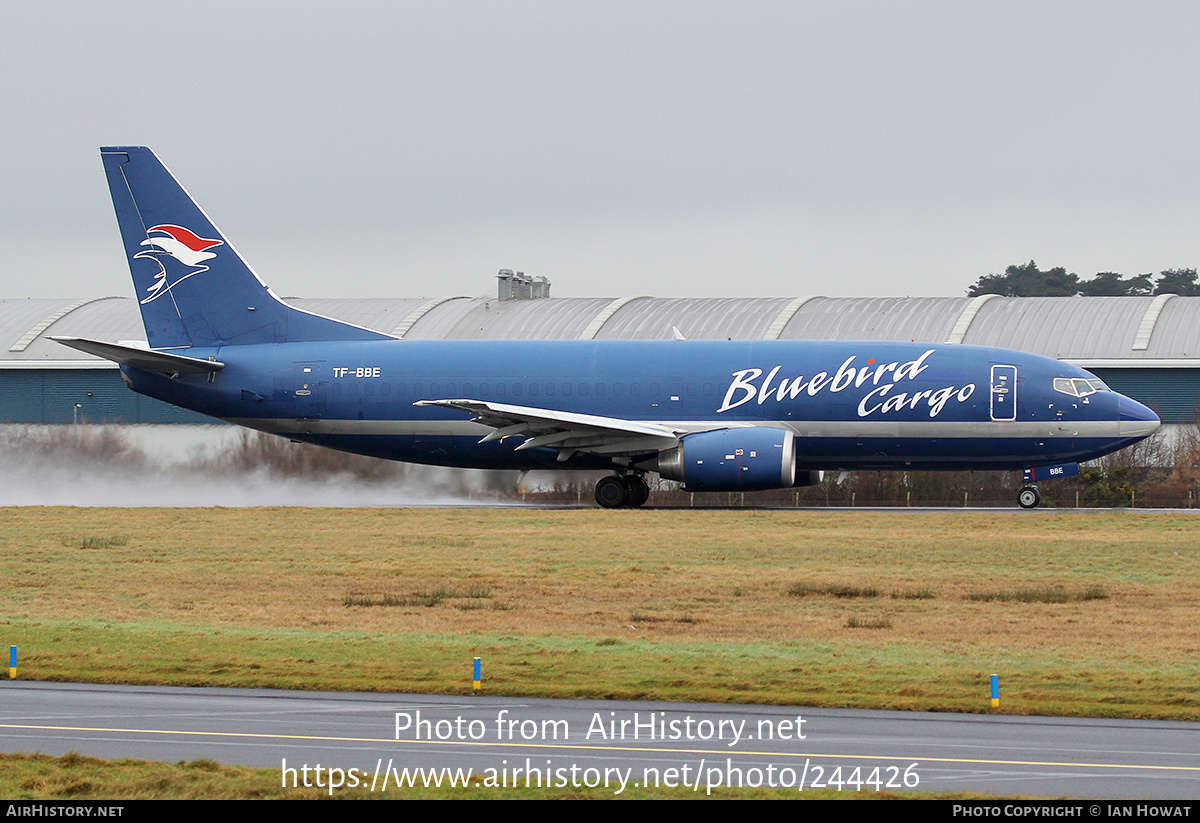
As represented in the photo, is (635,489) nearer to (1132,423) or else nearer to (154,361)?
(1132,423)

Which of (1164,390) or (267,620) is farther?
(1164,390)

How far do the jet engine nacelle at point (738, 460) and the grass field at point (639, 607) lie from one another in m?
1.79

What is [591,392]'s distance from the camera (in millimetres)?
39062

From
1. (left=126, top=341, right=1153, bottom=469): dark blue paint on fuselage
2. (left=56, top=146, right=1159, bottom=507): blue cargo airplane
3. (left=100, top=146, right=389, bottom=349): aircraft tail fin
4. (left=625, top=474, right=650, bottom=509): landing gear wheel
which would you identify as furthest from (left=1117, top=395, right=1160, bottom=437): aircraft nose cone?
(left=100, top=146, right=389, bottom=349): aircraft tail fin

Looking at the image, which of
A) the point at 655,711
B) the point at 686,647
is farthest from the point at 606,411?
the point at 655,711

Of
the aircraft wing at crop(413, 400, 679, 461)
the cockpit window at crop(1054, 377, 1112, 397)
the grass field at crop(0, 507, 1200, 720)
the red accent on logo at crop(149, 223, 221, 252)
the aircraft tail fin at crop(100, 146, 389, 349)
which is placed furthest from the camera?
the red accent on logo at crop(149, 223, 221, 252)

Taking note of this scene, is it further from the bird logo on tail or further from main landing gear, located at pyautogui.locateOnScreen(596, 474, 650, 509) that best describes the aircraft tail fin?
main landing gear, located at pyautogui.locateOnScreen(596, 474, 650, 509)

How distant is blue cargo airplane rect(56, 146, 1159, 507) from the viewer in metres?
37.1

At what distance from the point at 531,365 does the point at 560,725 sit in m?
27.7

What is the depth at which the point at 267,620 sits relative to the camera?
19797 millimetres

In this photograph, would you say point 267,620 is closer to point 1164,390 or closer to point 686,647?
point 686,647

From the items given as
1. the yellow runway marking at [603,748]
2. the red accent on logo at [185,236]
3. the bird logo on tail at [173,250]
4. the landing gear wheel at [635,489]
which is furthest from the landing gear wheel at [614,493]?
the yellow runway marking at [603,748]

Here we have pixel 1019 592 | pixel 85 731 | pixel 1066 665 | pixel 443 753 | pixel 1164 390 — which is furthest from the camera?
pixel 1164 390

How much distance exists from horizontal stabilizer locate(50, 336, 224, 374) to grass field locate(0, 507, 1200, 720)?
570 centimetres
